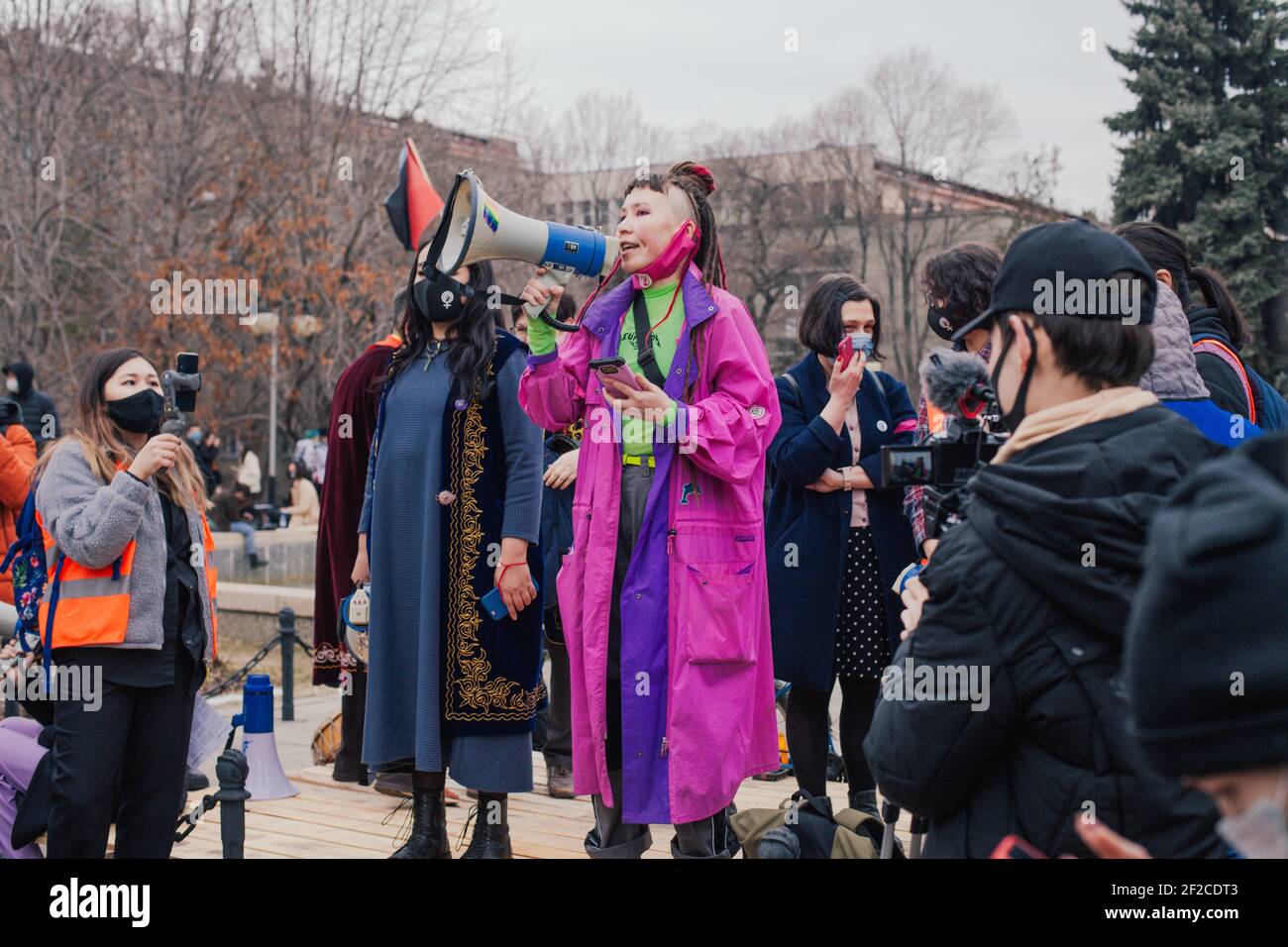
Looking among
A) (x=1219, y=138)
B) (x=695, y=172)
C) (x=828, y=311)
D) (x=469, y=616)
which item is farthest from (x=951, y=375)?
(x=1219, y=138)

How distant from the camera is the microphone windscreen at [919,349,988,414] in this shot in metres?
3.41

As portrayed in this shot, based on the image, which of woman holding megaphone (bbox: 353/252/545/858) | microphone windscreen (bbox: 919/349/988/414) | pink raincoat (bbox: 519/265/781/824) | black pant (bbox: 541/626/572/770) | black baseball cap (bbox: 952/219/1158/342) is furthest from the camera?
black pant (bbox: 541/626/572/770)

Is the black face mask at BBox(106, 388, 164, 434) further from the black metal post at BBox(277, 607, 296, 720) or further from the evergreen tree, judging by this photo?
the evergreen tree

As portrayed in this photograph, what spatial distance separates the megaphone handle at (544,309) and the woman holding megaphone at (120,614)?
125 centimetres

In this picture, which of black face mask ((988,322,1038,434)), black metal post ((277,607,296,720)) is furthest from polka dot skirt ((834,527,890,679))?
black metal post ((277,607,296,720))

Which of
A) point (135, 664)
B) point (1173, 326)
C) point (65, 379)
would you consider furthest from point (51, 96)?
point (1173, 326)

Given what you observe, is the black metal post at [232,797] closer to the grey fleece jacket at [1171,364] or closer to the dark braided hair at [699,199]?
the dark braided hair at [699,199]

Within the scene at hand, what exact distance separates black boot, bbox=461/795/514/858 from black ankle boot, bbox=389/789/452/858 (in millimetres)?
104

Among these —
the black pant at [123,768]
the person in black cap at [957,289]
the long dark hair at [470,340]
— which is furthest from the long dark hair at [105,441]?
the person in black cap at [957,289]

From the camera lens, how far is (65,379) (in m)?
20.7

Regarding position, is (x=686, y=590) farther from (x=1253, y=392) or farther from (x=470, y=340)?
(x=1253, y=392)

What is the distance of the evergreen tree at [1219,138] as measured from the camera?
2573cm

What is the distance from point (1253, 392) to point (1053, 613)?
2453 millimetres
